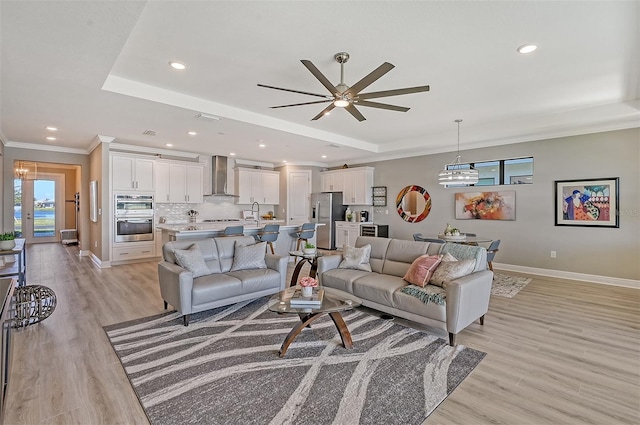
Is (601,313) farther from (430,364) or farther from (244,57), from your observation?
(244,57)

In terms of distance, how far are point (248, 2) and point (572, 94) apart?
4420 millimetres

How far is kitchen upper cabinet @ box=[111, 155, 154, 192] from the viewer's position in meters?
6.53

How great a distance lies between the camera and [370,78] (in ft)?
8.63

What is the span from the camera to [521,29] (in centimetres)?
265

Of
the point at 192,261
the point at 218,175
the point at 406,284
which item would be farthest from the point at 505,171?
the point at 218,175

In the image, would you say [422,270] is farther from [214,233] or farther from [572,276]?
[572,276]

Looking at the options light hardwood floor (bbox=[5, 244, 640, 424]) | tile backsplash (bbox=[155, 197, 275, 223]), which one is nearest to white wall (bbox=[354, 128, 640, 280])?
light hardwood floor (bbox=[5, 244, 640, 424])

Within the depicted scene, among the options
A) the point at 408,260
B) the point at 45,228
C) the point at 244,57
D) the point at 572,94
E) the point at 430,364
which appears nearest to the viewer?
the point at 430,364

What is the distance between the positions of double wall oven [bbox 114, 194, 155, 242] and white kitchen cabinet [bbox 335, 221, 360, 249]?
4.76 metres

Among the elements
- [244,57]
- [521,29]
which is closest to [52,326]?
[244,57]

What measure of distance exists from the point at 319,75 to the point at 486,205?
529 centimetres

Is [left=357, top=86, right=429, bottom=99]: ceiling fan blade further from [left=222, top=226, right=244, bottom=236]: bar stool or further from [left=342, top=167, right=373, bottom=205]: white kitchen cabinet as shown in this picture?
[left=342, top=167, right=373, bottom=205]: white kitchen cabinet

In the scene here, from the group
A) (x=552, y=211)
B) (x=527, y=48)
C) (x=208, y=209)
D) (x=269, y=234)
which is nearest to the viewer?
(x=527, y=48)

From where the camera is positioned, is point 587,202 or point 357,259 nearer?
point 357,259
